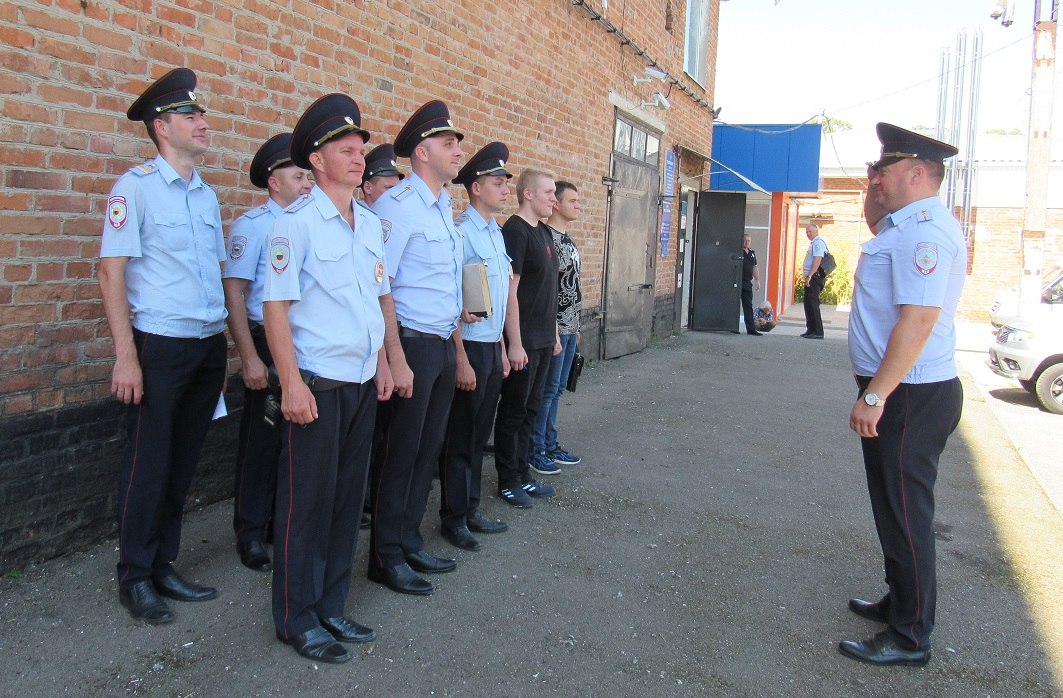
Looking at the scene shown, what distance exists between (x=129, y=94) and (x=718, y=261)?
41.0 feet

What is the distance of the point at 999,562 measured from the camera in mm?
4641

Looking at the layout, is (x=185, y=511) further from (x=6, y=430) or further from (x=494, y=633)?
(x=494, y=633)

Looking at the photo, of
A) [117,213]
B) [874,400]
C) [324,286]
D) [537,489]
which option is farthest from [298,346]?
[537,489]

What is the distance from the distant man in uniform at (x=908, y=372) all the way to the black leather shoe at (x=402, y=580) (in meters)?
1.80

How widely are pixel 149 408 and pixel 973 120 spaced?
30356 mm

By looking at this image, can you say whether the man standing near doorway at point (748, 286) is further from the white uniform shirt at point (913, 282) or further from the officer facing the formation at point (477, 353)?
the white uniform shirt at point (913, 282)

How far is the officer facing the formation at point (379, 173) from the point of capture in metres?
4.57

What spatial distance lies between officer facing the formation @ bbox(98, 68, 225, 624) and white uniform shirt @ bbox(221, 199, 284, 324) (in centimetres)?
31

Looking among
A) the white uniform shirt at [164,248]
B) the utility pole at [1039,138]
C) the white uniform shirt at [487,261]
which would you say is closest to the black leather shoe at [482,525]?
the white uniform shirt at [487,261]

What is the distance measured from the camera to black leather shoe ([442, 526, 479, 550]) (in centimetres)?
428

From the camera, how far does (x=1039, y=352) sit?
970cm

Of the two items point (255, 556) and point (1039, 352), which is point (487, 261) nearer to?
point (255, 556)

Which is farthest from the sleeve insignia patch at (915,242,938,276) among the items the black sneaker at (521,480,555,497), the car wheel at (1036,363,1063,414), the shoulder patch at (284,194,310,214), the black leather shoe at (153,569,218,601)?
the car wheel at (1036,363,1063,414)

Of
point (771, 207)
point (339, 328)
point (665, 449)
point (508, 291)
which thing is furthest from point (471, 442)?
point (771, 207)
